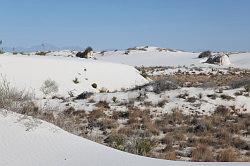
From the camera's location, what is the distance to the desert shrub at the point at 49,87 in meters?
26.1

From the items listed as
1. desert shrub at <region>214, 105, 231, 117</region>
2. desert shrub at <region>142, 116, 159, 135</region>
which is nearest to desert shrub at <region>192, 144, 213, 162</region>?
A: desert shrub at <region>142, 116, 159, 135</region>

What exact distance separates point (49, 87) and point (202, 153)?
1411 centimetres

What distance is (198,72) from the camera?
56.5 meters

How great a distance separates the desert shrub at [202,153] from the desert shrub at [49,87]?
12.9 meters

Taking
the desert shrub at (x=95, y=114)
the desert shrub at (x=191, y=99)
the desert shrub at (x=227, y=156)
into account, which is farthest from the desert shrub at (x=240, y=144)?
the desert shrub at (x=191, y=99)

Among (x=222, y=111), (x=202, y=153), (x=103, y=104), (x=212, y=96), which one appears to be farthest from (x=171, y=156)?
(x=212, y=96)

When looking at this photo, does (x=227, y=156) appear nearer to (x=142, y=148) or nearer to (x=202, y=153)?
(x=202, y=153)

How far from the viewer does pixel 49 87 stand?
26.5 meters

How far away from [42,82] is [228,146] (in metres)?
14.0

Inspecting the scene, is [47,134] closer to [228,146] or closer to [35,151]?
[35,151]

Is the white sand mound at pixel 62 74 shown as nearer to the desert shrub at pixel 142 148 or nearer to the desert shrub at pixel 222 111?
the desert shrub at pixel 222 111

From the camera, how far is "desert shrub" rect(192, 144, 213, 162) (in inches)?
512

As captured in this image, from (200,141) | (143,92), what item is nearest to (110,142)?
(200,141)

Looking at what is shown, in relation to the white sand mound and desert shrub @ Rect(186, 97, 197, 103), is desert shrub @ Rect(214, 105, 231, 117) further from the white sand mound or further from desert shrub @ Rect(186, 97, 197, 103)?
the white sand mound
